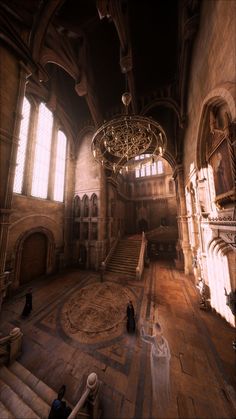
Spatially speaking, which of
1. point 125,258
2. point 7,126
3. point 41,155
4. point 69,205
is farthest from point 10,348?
point 41,155

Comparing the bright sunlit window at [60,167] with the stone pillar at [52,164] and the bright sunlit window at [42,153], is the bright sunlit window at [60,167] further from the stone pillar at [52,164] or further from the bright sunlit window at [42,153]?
the bright sunlit window at [42,153]

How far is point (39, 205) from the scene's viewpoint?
10.3 metres

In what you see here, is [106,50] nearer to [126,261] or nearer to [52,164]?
[52,164]

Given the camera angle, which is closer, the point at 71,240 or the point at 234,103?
the point at 234,103

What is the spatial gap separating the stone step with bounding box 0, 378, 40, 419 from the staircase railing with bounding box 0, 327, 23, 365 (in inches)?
25.3

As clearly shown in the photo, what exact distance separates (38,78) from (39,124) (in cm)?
520

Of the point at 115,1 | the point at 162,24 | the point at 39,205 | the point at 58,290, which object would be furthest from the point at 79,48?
the point at 58,290

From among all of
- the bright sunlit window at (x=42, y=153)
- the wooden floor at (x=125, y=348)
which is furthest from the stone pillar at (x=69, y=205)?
the wooden floor at (x=125, y=348)

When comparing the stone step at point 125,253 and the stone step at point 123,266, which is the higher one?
the stone step at point 125,253

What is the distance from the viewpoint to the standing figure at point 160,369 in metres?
3.13

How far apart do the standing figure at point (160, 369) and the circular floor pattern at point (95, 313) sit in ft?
7.21

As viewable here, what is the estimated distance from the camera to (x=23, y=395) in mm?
3293

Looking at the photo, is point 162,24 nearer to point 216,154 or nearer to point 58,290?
point 216,154

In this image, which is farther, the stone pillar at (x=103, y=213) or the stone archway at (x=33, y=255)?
the stone pillar at (x=103, y=213)
